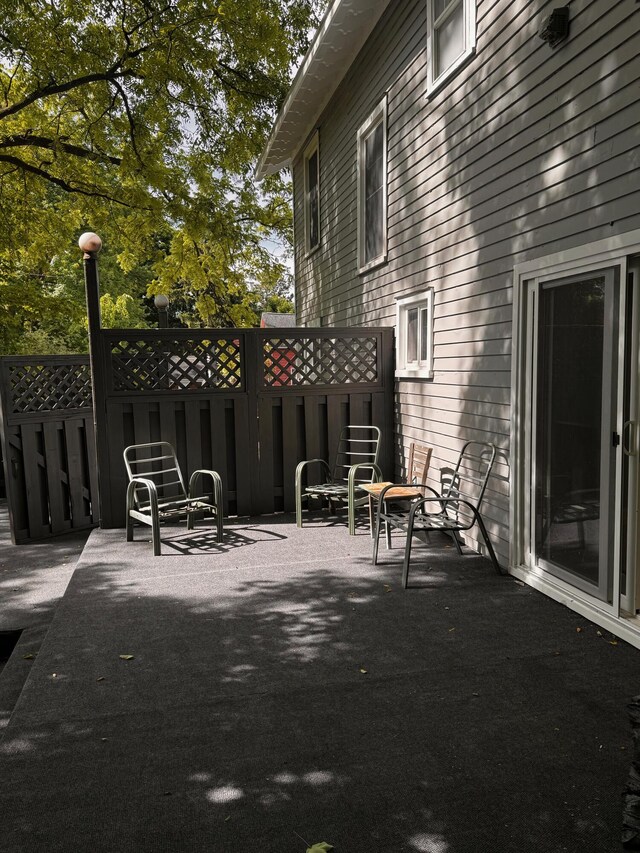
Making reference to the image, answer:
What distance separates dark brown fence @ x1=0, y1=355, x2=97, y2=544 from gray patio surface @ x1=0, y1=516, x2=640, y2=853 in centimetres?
239

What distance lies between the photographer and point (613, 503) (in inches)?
138

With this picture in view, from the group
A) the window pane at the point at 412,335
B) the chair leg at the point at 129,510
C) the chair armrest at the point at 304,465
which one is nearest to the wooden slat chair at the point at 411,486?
the chair armrest at the point at 304,465

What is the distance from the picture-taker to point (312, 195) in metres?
11.0

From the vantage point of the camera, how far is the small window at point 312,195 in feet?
34.8

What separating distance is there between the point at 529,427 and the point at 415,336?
262 centimetres

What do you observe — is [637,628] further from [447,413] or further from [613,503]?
[447,413]

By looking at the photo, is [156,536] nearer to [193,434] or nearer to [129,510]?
[129,510]

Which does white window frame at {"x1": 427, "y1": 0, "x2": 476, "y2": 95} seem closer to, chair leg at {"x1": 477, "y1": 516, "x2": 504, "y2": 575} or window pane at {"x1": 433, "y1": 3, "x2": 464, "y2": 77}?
window pane at {"x1": 433, "y1": 3, "x2": 464, "y2": 77}

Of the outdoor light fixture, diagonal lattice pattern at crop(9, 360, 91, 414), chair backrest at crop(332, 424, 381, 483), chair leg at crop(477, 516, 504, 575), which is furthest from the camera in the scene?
chair backrest at crop(332, 424, 381, 483)

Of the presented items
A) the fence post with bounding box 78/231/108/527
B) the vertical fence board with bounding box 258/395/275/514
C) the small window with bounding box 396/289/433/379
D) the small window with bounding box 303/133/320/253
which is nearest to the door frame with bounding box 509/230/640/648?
the small window with bounding box 396/289/433/379

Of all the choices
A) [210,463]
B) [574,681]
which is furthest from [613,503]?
[210,463]

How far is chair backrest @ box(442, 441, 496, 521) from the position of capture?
498cm

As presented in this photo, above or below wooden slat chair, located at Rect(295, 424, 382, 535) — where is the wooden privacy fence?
above

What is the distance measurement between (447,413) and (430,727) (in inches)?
134
